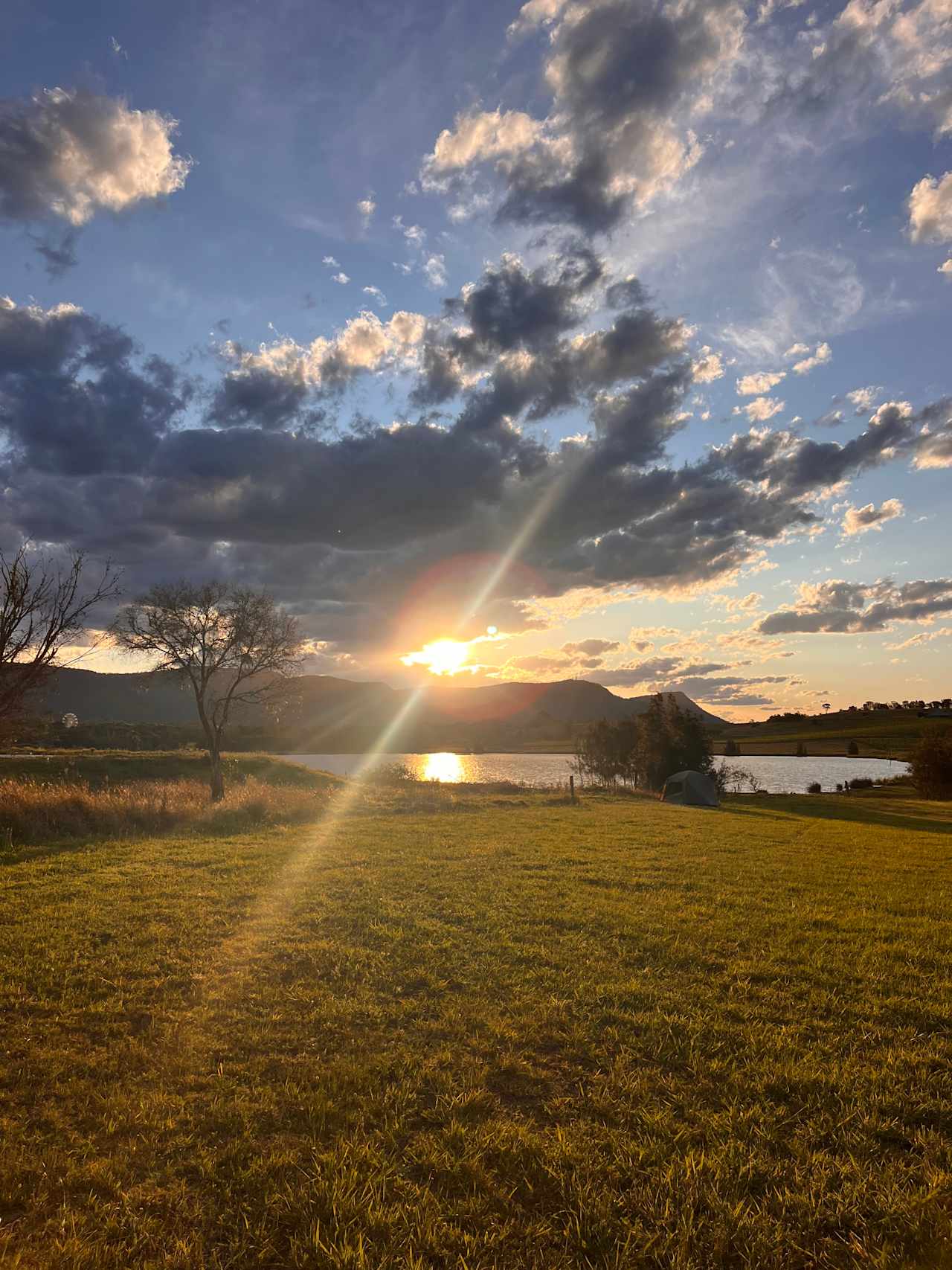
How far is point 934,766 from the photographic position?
6900 centimetres

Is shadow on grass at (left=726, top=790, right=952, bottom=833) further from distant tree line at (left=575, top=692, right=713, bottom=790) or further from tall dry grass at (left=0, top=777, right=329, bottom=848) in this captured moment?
tall dry grass at (left=0, top=777, right=329, bottom=848)

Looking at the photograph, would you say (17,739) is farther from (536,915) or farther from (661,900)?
(661,900)

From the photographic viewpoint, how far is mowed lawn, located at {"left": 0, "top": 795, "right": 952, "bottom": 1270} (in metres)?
4.12

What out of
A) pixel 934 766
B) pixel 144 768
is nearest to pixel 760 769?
pixel 934 766

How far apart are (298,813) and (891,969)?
22224mm

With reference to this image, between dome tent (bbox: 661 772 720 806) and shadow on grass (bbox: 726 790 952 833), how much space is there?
2096 millimetres

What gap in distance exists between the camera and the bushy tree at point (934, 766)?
67938mm

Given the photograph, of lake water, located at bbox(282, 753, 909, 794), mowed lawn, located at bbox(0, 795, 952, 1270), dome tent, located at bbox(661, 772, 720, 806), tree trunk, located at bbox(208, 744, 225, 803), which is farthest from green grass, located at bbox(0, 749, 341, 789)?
lake water, located at bbox(282, 753, 909, 794)

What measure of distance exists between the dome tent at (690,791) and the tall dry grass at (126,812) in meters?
33.6

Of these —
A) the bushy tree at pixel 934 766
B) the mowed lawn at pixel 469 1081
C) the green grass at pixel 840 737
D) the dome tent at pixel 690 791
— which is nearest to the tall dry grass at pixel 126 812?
the mowed lawn at pixel 469 1081

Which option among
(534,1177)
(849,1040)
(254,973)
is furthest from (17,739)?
(849,1040)

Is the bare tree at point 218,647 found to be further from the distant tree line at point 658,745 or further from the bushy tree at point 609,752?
the bushy tree at point 609,752

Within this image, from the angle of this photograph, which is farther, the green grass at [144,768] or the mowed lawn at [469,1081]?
the green grass at [144,768]

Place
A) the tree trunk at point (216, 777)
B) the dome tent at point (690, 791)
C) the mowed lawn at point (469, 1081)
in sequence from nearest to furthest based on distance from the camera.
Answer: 1. the mowed lawn at point (469, 1081)
2. the tree trunk at point (216, 777)
3. the dome tent at point (690, 791)
